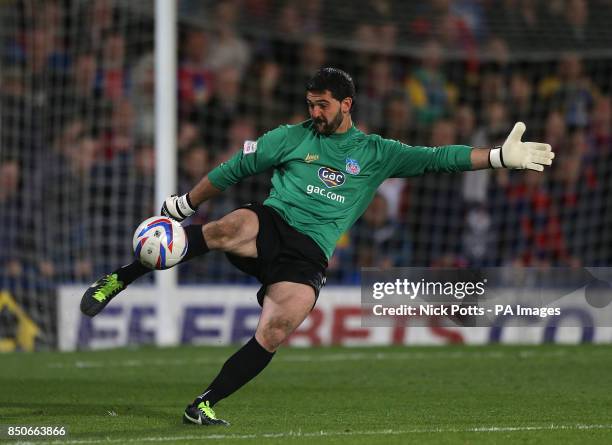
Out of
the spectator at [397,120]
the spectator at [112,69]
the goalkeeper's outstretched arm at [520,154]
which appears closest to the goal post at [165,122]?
the spectator at [112,69]

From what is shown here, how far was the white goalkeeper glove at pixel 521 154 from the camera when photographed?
7703mm

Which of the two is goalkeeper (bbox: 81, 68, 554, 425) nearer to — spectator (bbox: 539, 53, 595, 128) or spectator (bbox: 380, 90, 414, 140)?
spectator (bbox: 380, 90, 414, 140)

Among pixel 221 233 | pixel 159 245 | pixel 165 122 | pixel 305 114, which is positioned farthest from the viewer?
pixel 305 114

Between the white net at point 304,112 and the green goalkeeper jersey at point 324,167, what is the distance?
7547 millimetres

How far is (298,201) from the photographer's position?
7.91m

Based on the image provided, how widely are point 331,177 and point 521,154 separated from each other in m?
1.19

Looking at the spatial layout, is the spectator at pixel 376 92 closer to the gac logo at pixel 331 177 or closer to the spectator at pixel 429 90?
the spectator at pixel 429 90

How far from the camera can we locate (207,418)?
24.7 feet

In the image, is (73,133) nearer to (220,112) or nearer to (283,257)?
(220,112)

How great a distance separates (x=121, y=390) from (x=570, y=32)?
355 inches

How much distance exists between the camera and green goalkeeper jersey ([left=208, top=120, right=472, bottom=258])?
7898 mm

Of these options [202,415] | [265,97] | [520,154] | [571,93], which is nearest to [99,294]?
[202,415]

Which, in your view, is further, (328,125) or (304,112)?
(304,112)

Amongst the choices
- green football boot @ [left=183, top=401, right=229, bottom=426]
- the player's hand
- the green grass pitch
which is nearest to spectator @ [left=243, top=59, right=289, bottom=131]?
the green grass pitch
